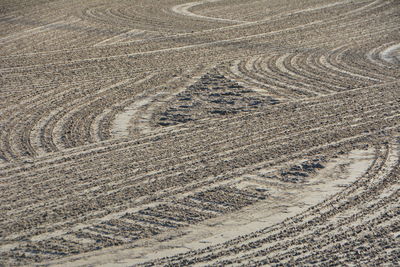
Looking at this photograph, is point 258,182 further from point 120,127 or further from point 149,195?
point 120,127

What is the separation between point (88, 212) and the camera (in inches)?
336

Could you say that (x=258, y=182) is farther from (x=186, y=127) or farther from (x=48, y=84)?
(x=48, y=84)

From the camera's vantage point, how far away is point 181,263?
732 cm

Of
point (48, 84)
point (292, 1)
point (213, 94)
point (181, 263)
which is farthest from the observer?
point (292, 1)

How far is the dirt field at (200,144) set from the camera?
7.83 meters

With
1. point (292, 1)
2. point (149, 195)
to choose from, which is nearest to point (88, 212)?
point (149, 195)

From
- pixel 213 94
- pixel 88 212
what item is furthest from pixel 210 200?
pixel 213 94

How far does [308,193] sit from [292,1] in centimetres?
1611

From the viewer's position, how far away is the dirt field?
783 centimetres

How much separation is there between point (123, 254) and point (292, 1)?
18107 mm

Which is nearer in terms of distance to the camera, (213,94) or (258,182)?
(258,182)

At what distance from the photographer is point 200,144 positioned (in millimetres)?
10867

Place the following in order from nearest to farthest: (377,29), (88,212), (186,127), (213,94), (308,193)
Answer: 1. (88,212)
2. (308,193)
3. (186,127)
4. (213,94)
5. (377,29)

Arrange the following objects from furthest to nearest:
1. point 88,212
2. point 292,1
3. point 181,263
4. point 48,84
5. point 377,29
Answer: point 292,1, point 377,29, point 48,84, point 88,212, point 181,263
